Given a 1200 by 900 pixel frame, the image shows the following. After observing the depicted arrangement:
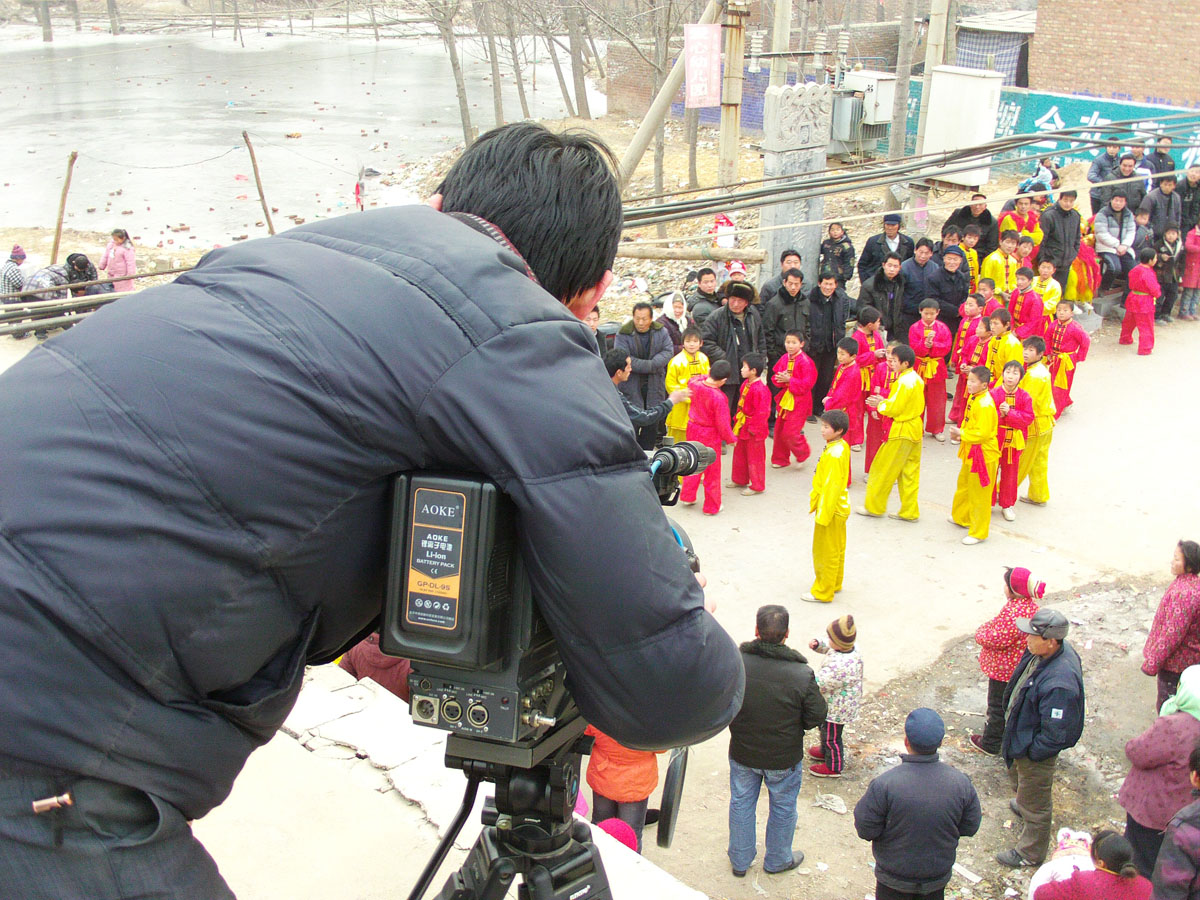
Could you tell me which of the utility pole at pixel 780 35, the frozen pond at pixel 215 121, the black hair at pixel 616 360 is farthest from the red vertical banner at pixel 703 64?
the frozen pond at pixel 215 121

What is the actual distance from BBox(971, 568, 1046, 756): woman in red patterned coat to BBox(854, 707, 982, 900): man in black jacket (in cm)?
156

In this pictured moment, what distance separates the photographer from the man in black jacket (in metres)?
5.02

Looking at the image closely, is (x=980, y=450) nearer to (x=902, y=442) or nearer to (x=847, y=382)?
(x=902, y=442)

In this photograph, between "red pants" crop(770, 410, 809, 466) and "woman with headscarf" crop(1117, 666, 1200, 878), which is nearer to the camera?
"woman with headscarf" crop(1117, 666, 1200, 878)

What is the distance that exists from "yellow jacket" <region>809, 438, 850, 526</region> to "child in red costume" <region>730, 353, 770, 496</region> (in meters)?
1.53

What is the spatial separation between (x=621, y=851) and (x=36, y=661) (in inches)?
87.9

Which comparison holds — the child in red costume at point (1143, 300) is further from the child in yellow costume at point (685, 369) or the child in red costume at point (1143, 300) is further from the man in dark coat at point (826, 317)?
the child in yellow costume at point (685, 369)

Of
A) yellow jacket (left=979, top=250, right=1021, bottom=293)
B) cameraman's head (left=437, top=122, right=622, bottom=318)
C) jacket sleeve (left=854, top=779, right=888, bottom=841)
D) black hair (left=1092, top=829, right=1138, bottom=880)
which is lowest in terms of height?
jacket sleeve (left=854, top=779, right=888, bottom=841)

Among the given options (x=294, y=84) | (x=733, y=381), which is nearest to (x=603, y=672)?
(x=733, y=381)

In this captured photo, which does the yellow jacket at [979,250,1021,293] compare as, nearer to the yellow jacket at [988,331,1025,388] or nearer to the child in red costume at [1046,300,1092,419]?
the child in red costume at [1046,300,1092,419]

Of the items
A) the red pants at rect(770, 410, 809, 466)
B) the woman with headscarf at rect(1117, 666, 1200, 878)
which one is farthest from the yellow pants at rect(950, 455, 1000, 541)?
the woman with headscarf at rect(1117, 666, 1200, 878)

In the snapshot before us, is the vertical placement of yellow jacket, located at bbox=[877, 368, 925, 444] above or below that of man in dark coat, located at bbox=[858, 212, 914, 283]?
below

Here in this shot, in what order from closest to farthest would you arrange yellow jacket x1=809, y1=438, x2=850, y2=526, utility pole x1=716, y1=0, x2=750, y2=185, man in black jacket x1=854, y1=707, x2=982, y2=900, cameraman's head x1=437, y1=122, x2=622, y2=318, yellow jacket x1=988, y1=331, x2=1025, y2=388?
1. cameraman's head x1=437, y1=122, x2=622, y2=318
2. man in black jacket x1=854, y1=707, x2=982, y2=900
3. yellow jacket x1=809, y1=438, x2=850, y2=526
4. yellow jacket x1=988, y1=331, x2=1025, y2=388
5. utility pole x1=716, y1=0, x2=750, y2=185

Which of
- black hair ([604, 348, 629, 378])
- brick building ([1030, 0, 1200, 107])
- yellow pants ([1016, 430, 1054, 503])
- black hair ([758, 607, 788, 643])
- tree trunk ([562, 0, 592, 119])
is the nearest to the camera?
black hair ([758, 607, 788, 643])
